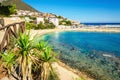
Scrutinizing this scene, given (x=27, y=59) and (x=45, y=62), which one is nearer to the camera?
(x=27, y=59)

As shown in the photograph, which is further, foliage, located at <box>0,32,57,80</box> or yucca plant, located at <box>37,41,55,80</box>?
yucca plant, located at <box>37,41,55,80</box>

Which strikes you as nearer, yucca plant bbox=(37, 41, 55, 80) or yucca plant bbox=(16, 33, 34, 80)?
yucca plant bbox=(16, 33, 34, 80)

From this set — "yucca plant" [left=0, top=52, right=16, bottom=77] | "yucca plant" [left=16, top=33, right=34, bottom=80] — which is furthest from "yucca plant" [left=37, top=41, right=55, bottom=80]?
"yucca plant" [left=0, top=52, right=16, bottom=77]

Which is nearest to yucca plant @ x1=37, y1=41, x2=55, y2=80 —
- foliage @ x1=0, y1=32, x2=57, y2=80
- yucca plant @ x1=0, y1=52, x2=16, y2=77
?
foliage @ x1=0, y1=32, x2=57, y2=80

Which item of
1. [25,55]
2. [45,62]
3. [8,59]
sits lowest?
[45,62]

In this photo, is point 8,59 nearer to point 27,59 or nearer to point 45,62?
point 27,59

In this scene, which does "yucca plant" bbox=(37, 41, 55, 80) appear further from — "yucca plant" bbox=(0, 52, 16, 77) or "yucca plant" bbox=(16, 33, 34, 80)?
"yucca plant" bbox=(0, 52, 16, 77)

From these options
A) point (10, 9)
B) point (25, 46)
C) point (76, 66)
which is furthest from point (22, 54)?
point (10, 9)

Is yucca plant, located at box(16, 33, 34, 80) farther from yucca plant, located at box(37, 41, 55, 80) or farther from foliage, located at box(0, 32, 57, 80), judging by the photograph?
yucca plant, located at box(37, 41, 55, 80)

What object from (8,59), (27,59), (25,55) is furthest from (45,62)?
(8,59)

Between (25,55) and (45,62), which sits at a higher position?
(25,55)

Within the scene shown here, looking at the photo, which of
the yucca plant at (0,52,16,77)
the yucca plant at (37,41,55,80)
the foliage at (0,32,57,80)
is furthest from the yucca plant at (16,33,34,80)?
the yucca plant at (37,41,55,80)

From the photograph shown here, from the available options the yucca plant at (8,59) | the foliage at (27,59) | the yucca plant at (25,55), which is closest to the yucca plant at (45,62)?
the foliage at (27,59)

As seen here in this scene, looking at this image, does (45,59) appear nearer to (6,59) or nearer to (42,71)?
(42,71)
